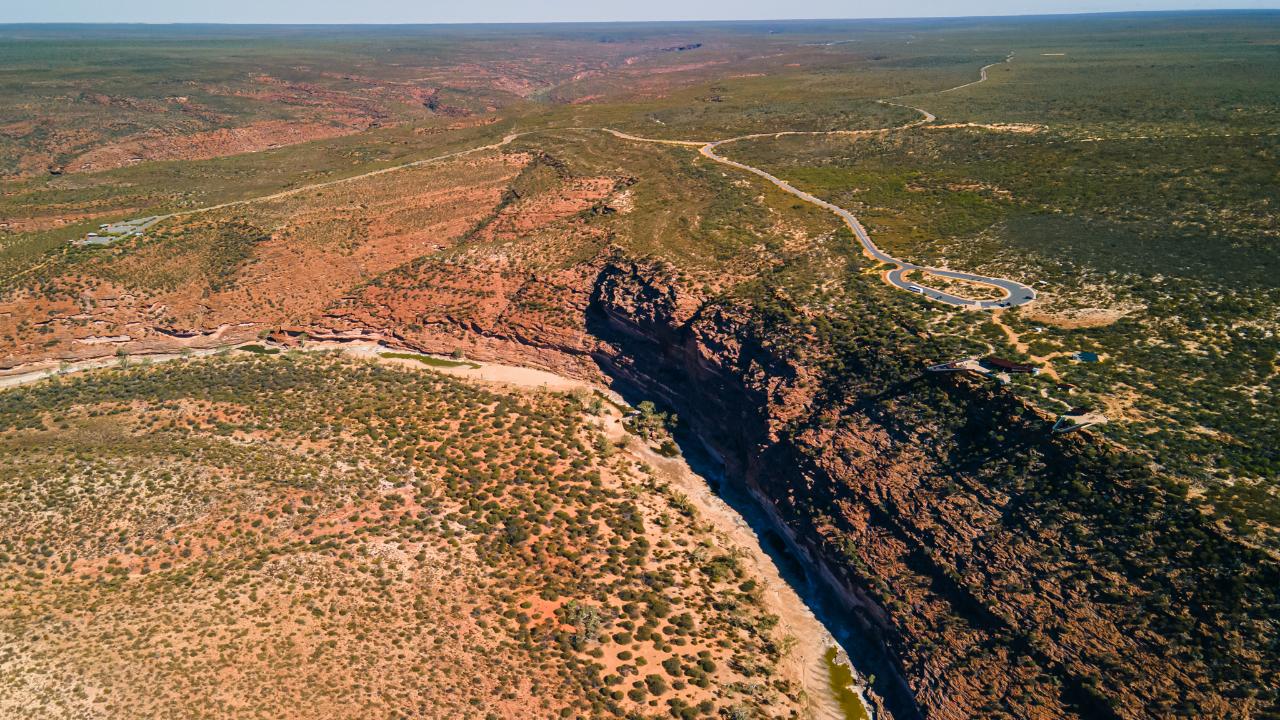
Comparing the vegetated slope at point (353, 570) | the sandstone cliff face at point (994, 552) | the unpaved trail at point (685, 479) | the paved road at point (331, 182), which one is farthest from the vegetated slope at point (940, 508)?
the paved road at point (331, 182)

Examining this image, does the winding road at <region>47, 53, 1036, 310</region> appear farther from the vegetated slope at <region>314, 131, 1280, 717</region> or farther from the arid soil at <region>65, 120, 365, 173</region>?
A: the arid soil at <region>65, 120, 365, 173</region>

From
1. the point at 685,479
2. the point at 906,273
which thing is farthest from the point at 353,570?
the point at 906,273

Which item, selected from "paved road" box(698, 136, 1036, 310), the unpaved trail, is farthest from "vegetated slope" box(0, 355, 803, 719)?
"paved road" box(698, 136, 1036, 310)

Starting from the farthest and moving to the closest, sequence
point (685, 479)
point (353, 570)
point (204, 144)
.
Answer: point (204, 144) < point (685, 479) < point (353, 570)

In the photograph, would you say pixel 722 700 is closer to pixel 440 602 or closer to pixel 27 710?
pixel 440 602

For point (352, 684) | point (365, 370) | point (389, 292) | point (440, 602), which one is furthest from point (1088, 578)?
point (389, 292)

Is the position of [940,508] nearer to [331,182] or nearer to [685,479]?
[685,479]
